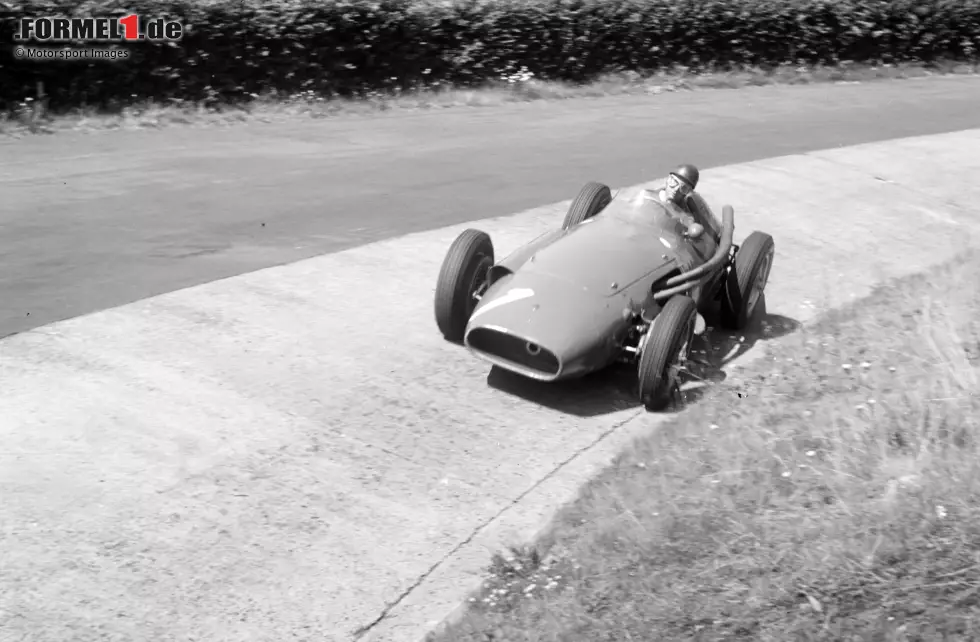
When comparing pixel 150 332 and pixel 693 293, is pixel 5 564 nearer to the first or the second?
pixel 150 332

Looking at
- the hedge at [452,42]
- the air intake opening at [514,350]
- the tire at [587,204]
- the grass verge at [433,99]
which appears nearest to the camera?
the air intake opening at [514,350]

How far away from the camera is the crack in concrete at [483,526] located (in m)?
6.00

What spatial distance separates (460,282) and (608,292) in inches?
50.3

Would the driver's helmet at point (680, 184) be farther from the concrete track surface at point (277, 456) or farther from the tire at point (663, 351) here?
the concrete track surface at point (277, 456)

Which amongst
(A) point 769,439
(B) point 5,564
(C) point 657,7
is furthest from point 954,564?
(C) point 657,7

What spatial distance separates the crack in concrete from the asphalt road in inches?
176

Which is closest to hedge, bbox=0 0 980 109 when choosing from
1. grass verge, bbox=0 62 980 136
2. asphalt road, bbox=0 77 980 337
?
grass verge, bbox=0 62 980 136

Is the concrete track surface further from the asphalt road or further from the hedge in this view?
the hedge

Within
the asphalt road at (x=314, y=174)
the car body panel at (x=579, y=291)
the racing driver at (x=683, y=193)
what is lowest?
the asphalt road at (x=314, y=174)

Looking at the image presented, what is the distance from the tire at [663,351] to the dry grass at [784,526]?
273 millimetres

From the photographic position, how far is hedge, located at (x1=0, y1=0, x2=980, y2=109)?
55.3 feet

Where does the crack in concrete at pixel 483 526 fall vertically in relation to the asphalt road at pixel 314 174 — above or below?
below

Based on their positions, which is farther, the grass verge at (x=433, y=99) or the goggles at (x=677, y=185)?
the grass verge at (x=433, y=99)

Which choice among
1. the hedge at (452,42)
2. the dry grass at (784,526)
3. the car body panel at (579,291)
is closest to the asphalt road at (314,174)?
the hedge at (452,42)
